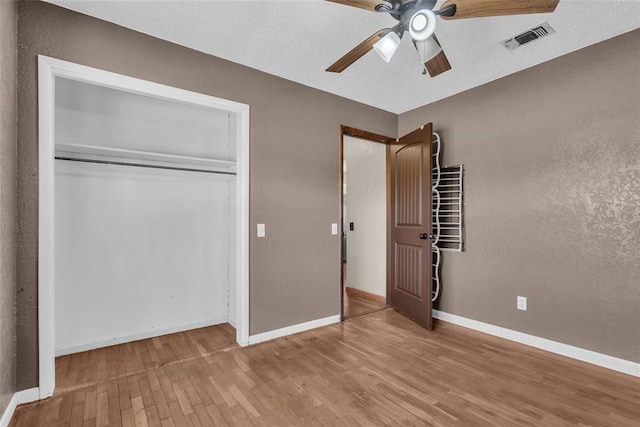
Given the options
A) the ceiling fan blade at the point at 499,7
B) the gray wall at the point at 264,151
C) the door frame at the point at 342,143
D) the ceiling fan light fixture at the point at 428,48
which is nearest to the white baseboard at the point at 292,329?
the gray wall at the point at 264,151

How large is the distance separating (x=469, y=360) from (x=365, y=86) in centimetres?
281

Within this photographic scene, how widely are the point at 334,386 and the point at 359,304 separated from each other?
2105mm

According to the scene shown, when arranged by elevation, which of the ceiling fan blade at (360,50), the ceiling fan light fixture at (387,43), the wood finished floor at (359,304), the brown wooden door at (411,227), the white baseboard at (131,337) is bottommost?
the wood finished floor at (359,304)

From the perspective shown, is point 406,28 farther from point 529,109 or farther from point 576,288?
point 576,288

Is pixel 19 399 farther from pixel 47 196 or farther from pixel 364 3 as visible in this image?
pixel 364 3

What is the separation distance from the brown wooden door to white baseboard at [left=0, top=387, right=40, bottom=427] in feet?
10.6

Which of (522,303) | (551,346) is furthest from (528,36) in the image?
(551,346)

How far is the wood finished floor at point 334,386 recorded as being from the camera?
1879 mm

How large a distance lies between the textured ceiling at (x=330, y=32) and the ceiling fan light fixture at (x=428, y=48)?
424 mm

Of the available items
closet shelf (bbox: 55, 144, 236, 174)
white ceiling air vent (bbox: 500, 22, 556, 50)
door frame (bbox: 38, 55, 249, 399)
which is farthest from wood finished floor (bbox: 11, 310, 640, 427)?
white ceiling air vent (bbox: 500, 22, 556, 50)

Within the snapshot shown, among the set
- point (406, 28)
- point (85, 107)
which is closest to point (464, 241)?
point (406, 28)

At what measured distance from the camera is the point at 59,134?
2664 millimetres

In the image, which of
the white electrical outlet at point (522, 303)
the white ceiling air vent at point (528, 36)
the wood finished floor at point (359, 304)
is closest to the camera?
the white ceiling air vent at point (528, 36)

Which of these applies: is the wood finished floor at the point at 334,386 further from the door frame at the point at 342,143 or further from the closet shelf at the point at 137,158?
the closet shelf at the point at 137,158
